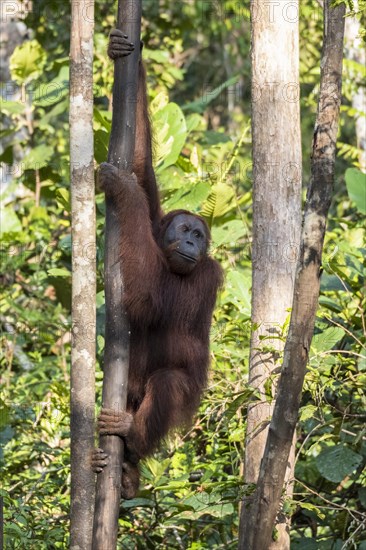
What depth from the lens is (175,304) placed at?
15.5 feet

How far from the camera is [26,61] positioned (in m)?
7.60

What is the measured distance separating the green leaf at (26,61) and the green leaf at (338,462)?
4.39 meters

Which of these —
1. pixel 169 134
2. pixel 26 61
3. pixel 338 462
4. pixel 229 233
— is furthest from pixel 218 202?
pixel 26 61

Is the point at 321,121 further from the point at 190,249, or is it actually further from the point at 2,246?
the point at 2,246

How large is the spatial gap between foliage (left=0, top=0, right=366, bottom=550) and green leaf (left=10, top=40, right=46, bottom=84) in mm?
13

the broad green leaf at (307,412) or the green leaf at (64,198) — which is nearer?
the broad green leaf at (307,412)

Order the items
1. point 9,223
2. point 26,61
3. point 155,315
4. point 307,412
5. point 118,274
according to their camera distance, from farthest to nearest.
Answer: point 26,61, point 9,223, point 155,315, point 307,412, point 118,274

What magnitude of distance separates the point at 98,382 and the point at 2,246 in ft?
5.93

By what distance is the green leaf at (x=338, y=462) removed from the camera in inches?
190

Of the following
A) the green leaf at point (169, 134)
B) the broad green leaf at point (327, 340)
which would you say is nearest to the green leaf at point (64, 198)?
the green leaf at point (169, 134)

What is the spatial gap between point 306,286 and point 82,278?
1.64m

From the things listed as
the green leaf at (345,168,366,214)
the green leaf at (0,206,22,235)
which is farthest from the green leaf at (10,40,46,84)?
the green leaf at (345,168,366,214)

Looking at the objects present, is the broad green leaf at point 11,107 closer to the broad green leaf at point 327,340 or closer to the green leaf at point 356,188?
the green leaf at point 356,188

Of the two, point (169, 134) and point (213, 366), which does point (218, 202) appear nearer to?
point (169, 134)
